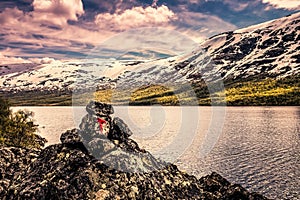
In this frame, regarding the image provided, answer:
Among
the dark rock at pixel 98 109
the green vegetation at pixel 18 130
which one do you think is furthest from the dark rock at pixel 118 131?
the green vegetation at pixel 18 130

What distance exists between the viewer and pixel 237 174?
62281mm

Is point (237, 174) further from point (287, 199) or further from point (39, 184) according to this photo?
point (39, 184)

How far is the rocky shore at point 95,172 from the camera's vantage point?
12.5m

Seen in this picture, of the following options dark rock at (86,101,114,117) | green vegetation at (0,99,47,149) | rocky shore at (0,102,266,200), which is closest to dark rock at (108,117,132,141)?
rocky shore at (0,102,266,200)

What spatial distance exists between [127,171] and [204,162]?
6342 cm

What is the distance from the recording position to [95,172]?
42.1 feet

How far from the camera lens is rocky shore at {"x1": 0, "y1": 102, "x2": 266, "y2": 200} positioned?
41.2 ft

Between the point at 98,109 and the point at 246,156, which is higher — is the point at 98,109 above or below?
above

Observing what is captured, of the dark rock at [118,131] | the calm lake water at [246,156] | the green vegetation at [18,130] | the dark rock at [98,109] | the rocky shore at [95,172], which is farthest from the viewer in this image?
the green vegetation at [18,130]

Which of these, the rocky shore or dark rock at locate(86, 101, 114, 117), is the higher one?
dark rock at locate(86, 101, 114, 117)

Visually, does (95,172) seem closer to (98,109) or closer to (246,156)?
(98,109)

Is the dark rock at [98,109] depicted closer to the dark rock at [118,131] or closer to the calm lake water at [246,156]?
the dark rock at [118,131]

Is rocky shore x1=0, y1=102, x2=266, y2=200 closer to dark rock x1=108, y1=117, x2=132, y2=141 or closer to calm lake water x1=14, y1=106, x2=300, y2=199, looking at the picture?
dark rock x1=108, y1=117, x2=132, y2=141

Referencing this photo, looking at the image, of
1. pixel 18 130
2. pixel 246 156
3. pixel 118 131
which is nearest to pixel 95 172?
pixel 118 131
